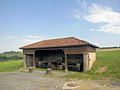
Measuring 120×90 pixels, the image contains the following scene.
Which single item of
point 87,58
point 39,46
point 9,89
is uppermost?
point 39,46

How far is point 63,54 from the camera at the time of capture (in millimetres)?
32188

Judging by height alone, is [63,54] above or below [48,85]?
above

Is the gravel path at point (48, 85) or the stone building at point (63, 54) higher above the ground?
the stone building at point (63, 54)

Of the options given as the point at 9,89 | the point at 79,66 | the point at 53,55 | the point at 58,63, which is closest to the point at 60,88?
the point at 9,89

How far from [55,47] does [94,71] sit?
23.6ft

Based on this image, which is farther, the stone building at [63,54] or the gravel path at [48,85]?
the stone building at [63,54]

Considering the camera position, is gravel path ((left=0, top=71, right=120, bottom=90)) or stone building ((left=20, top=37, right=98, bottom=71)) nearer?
gravel path ((left=0, top=71, right=120, bottom=90))

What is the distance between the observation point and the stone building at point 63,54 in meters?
26.5

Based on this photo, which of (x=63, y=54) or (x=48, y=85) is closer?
(x=48, y=85)

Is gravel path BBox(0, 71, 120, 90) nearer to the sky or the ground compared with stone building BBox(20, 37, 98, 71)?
nearer to the ground

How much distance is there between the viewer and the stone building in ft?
86.8

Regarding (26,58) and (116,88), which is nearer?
(116,88)

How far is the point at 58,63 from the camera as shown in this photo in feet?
103

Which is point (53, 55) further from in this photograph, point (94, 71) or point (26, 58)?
point (94, 71)
